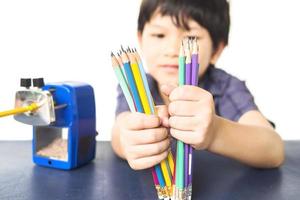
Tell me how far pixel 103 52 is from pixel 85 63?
0.20ft

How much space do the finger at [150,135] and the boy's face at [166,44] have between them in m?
0.27

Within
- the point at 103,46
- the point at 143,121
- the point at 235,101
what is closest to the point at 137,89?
the point at 143,121

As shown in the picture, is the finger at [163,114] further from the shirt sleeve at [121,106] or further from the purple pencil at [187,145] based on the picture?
the shirt sleeve at [121,106]

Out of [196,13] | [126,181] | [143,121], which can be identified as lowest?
[126,181]

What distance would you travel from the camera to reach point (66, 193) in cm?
45

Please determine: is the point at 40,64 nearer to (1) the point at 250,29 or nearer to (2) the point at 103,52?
(2) the point at 103,52

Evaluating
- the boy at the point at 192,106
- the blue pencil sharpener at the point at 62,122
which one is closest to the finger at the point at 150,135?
the boy at the point at 192,106

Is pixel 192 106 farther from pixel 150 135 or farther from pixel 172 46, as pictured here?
pixel 172 46

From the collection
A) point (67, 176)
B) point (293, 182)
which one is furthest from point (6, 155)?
point (293, 182)

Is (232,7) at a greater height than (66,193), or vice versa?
(232,7)

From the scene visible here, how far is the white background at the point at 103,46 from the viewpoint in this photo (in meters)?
1.07

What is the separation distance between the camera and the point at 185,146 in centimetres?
38

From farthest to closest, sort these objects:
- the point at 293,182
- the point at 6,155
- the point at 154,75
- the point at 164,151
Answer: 1. the point at 154,75
2. the point at 6,155
3. the point at 293,182
4. the point at 164,151

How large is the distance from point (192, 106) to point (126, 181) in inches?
6.7
